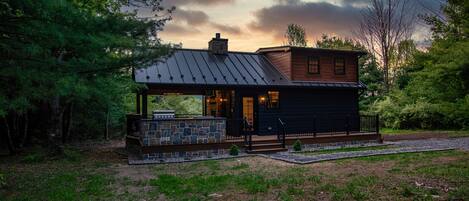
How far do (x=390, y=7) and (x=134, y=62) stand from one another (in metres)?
29.4

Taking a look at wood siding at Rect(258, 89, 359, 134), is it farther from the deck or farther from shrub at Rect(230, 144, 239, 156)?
shrub at Rect(230, 144, 239, 156)

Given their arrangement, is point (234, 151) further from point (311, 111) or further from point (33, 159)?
point (33, 159)

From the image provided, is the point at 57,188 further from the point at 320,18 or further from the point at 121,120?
the point at 320,18

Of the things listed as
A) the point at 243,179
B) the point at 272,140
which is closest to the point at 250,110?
the point at 272,140

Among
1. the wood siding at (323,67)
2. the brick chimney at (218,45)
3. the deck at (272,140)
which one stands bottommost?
the deck at (272,140)

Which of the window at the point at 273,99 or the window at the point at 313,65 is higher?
the window at the point at 313,65

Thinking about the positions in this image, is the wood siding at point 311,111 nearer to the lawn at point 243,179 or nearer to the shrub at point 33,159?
the lawn at point 243,179

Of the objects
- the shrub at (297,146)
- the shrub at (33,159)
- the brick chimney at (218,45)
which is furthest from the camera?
the brick chimney at (218,45)

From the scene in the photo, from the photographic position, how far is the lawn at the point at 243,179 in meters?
6.85

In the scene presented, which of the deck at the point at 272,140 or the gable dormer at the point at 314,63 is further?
the gable dormer at the point at 314,63

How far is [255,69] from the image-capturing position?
1723cm

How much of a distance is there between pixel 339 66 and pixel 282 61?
3164 mm

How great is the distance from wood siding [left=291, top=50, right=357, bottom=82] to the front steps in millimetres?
4274

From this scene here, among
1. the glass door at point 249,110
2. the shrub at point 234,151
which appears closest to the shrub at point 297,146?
the shrub at point 234,151
